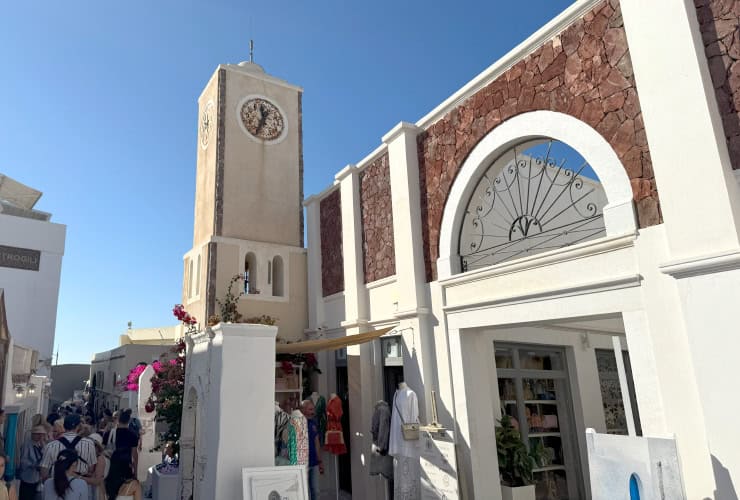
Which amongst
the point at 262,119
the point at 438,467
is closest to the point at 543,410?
the point at 438,467

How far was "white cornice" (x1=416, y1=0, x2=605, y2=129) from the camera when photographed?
5.70 meters

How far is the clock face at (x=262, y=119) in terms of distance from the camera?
38.8 feet

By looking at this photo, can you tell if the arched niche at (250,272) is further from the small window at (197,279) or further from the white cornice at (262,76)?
the white cornice at (262,76)

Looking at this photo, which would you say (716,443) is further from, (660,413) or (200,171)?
(200,171)

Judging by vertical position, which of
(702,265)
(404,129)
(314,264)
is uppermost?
(404,129)

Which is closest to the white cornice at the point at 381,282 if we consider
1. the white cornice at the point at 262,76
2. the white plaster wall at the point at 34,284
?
the white cornice at the point at 262,76

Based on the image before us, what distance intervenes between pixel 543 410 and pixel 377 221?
15.6 feet

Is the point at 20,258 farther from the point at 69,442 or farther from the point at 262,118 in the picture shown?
the point at 69,442

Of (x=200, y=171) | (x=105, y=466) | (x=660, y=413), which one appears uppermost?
(x=200, y=171)

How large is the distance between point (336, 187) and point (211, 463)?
665 cm

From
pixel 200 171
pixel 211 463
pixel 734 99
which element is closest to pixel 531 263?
pixel 734 99

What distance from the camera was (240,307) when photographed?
10383 millimetres

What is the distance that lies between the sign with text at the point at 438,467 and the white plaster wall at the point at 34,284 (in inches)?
728

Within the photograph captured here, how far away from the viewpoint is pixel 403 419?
717 centimetres
